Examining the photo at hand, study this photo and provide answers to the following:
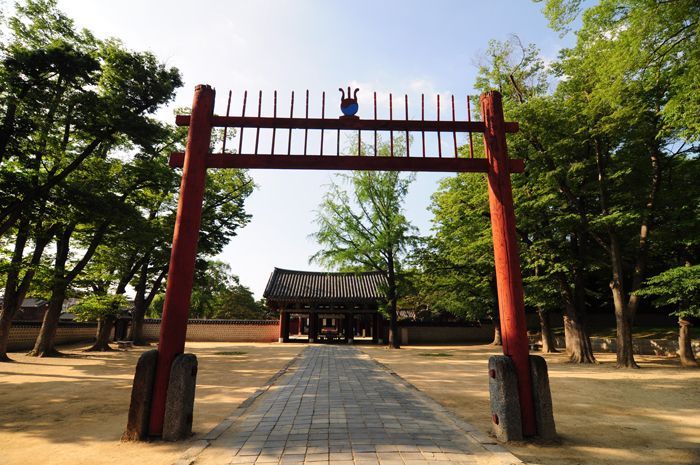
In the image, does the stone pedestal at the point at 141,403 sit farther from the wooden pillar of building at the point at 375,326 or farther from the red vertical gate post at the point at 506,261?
the wooden pillar of building at the point at 375,326

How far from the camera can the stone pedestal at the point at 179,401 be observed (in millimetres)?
4508

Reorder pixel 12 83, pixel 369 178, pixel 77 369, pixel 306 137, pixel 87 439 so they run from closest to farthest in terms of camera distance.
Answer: pixel 87 439 → pixel 306 137 → pixel 12 83 → pixel 77 369 → pixel 369 178

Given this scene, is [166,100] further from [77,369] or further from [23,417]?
[23,417]

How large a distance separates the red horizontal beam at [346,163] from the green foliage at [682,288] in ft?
A: 31.8

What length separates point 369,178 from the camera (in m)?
21.8

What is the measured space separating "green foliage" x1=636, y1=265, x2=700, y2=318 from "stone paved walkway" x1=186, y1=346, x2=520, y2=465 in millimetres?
9713

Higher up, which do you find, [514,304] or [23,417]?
[514,304]

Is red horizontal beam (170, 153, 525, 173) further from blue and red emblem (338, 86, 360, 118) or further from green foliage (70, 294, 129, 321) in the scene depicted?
green foliage (70, 294, 129, 321)

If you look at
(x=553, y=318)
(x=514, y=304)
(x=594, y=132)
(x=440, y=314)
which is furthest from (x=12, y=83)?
(x=553, y=318)

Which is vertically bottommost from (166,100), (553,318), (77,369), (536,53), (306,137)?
(77,369)

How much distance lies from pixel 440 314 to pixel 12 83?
29035 mm

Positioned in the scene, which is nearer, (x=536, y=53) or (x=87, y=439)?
(x=87, y=439)

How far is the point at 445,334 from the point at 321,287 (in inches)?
425

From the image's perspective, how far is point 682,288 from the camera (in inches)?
457
